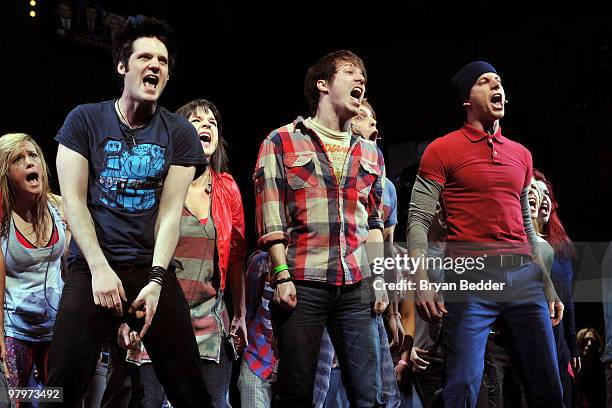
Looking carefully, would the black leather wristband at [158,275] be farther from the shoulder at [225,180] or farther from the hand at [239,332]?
the shoulder at [225,180]

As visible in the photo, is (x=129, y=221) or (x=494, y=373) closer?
(x=129, y=221)

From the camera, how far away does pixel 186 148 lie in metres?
2.93

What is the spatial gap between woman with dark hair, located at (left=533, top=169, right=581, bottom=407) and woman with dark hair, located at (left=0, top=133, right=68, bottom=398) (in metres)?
2.90

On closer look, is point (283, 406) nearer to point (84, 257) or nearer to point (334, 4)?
point (84, 257)

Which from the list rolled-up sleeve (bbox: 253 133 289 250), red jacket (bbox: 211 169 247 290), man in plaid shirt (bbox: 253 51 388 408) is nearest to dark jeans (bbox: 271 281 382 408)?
man in plaid shirt (bbox: 253 51 388 408)

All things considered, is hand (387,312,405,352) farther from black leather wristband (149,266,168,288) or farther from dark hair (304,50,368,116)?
black leather wristband (149,266,168,288)

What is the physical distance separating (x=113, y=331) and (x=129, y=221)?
393 mm

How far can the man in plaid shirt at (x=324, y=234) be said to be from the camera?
3.06 meters

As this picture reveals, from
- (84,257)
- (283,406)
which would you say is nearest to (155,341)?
(84,257)

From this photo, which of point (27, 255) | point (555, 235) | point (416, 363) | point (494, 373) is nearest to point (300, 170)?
point (416, 363)

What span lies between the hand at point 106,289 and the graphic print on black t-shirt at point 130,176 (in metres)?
0.27

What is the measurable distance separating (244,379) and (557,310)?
64.0 inches

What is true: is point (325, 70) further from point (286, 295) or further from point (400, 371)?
point (400, 371)

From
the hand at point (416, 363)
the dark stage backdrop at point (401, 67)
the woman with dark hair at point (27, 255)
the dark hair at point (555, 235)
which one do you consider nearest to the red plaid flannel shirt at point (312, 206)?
the hand at point (416, 363)
